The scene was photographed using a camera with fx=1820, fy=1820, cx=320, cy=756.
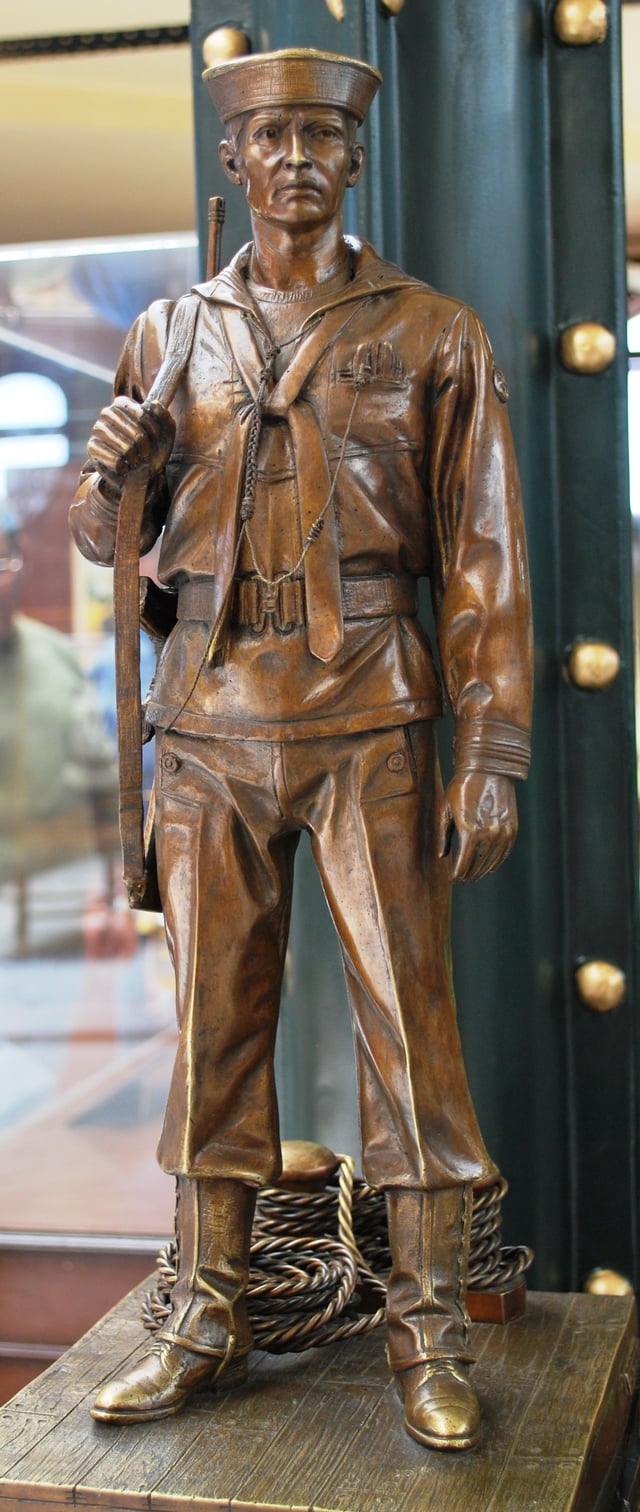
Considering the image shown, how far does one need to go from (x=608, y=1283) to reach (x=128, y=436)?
1.65 m

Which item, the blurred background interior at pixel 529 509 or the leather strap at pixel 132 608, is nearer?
the leather strap at pixel 132 608

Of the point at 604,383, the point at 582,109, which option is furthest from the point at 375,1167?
the point at 582,109

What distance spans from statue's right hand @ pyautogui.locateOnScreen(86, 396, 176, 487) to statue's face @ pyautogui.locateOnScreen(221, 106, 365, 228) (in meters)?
0.28

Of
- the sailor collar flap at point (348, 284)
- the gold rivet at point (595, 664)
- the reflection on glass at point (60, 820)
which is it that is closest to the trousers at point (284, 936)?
the sailor collar flap at point (348, 284)

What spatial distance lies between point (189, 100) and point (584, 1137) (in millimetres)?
2113

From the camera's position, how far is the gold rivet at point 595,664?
295 centimetres

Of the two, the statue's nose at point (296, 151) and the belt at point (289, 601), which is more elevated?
the statue's nose at point (296, 151)

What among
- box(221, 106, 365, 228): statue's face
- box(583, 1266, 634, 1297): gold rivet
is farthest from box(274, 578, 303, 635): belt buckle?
box(583, 1266, 634, 1297): gold rivet

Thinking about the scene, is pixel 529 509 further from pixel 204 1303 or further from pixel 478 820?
pixel 204 1303

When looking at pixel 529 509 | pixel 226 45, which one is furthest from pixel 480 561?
pixel 226 45

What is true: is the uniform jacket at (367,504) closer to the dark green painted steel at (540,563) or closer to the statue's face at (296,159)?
the statue's face at (296,159)

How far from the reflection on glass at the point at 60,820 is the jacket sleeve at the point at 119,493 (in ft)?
5.67

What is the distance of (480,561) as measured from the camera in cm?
227

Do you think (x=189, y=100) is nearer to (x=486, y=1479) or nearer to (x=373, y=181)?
(x=373, y=181)
